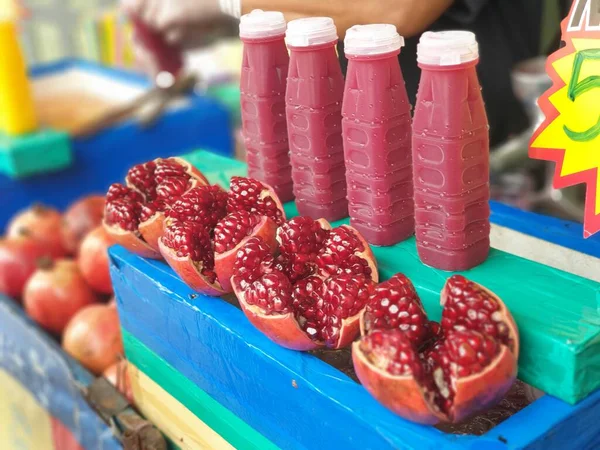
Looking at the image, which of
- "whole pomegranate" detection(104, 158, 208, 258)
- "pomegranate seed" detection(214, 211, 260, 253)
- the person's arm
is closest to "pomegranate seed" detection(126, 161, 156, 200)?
"whole pomegranate" detection(104, 158, 208, 258)

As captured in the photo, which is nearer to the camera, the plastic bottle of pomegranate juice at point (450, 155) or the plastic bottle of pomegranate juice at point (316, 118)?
the plastic bottle of pomegranate juice at point (450, 155)

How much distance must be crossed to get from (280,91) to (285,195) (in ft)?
0.63

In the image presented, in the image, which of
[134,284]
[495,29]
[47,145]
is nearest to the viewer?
[134,284]

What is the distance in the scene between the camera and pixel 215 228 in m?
1.02

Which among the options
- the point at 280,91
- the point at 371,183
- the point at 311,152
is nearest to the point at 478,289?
the point at 371,183

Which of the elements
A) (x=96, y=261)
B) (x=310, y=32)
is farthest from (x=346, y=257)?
(x=96, y=261)

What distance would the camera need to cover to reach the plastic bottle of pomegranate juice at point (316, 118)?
0.98 m

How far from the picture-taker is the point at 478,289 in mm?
797

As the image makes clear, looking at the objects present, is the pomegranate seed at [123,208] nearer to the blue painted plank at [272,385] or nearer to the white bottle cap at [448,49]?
the blue painted plank at [272,385]

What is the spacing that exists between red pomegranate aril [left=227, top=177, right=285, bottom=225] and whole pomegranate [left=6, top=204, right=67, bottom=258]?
1101mm

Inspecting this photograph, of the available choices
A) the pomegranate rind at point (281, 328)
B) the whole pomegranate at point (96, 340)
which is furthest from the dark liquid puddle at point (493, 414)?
the whole pomegranate at point (96, 340)

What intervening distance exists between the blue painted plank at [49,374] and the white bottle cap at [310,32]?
802mm

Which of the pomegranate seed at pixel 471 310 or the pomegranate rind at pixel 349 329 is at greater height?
the pomegranate seed at pixel 471 310

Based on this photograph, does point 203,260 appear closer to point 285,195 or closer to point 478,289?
point 285,195
